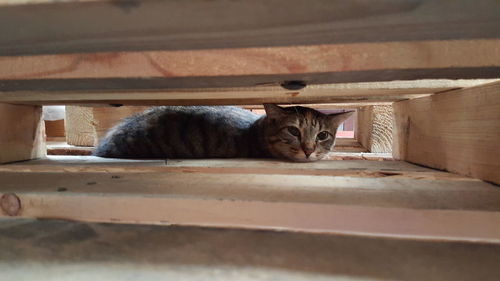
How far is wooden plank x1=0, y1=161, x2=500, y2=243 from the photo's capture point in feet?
2.26

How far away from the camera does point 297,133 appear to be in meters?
1.87

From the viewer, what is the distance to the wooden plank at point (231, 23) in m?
0.50

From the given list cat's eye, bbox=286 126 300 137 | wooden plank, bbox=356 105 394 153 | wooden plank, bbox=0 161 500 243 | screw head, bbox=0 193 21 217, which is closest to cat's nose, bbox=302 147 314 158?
cat's eye, bbox=286 126 300 137

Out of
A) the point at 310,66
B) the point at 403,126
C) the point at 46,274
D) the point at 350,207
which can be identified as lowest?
the point at 46,274

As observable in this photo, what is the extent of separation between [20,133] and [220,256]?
1299 mm

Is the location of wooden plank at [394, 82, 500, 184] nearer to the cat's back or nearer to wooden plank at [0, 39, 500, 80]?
wooden plank at [0, 39, 500, 80]

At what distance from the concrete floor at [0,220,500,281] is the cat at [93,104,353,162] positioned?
39.9 inches

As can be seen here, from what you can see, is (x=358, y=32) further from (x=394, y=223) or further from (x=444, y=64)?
(x=394, y=223)

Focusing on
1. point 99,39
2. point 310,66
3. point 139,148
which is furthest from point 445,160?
point 139,148

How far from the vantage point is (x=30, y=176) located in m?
1.05

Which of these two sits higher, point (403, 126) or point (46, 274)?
point (403, 126)

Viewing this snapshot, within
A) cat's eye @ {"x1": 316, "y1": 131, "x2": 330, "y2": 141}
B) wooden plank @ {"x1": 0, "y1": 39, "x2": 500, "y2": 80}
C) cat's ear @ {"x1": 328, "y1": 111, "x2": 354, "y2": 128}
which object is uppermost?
wooden plank @ {"x1": 0, "y1": 39, "x2": 500, "y2": 80}

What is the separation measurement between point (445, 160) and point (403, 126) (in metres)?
0.40

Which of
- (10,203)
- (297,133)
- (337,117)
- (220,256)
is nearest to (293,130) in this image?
(297,133)
